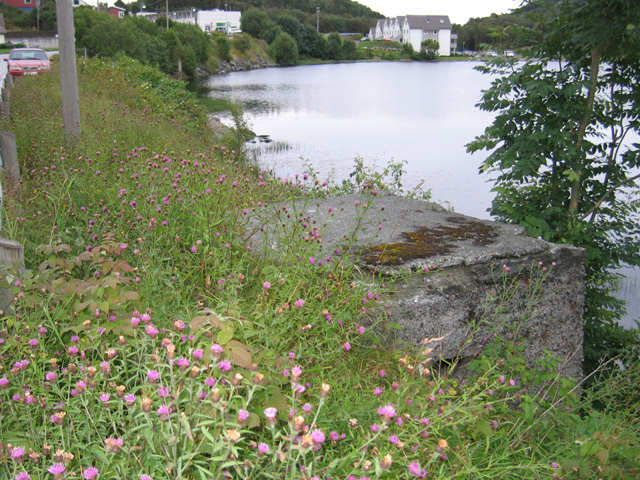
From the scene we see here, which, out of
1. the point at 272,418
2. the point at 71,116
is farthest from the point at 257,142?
the point at 272,418

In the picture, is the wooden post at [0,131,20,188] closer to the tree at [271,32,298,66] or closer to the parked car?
the parked car

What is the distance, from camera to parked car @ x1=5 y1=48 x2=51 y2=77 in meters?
22.9

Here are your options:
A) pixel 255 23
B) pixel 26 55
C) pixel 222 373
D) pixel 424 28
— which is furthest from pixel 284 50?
pixel 222 373

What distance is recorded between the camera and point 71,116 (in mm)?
7305

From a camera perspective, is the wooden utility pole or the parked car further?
the parked car

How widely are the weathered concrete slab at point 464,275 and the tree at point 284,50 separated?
247ft

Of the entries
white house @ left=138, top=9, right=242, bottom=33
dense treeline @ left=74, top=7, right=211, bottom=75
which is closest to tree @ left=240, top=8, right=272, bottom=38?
white house @ left=138, top=9, right=242, bottom=33

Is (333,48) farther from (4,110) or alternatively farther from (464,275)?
(464,275)

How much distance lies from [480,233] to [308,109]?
Answer: 2343 centimetres

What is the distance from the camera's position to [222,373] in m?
1.72

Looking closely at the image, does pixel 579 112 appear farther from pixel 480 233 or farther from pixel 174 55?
pixel 174 55

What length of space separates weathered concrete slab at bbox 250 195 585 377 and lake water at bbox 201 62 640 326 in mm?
3651

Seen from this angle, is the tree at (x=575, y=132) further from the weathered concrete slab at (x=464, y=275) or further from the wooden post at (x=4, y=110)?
the wooden post at (x=4, y=110)

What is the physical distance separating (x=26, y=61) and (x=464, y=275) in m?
25.6
